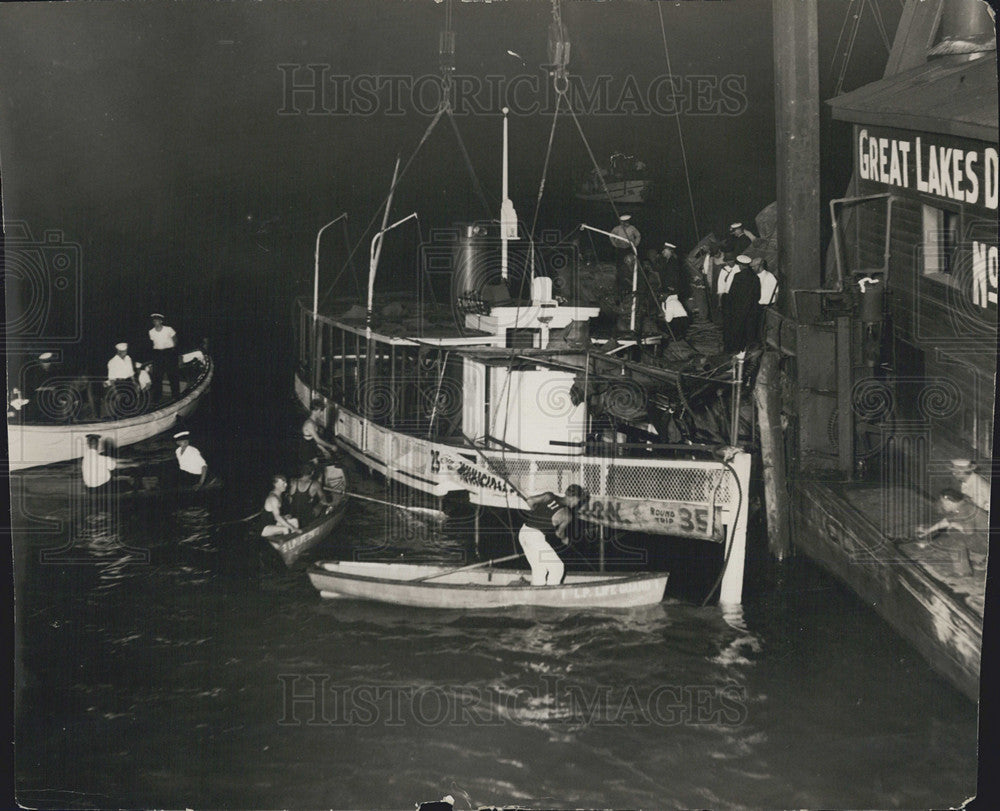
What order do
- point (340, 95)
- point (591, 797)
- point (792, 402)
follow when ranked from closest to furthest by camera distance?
point (591, 797) → point (340, 95) → point (792, 402)

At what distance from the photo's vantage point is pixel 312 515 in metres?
8.77

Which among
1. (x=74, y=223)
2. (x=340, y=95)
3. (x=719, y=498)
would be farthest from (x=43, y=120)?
(x=719, y=498)

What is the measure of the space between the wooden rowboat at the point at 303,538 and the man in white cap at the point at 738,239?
3.04m

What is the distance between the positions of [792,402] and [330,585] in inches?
133

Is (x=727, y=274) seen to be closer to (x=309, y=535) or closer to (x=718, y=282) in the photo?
(x=718, y=282)

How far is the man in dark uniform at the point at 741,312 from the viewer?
9.22 m

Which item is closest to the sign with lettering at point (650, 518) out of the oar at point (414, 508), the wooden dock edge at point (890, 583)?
the wooden dock edge at point (890, 583)

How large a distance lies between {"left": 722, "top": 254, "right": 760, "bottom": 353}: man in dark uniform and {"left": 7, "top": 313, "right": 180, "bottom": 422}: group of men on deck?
351 centimetres

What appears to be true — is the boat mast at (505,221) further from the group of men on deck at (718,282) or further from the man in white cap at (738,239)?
the man in white cap at (738,239)

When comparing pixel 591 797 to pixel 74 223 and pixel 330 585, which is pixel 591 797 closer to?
pixel 330 585

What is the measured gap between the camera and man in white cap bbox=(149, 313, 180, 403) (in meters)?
8.40

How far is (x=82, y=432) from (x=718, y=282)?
407 cm

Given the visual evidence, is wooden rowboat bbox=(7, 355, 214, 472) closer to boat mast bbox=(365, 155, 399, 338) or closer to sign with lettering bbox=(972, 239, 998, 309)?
boat mast bbox=(365, 155, 399, 338)

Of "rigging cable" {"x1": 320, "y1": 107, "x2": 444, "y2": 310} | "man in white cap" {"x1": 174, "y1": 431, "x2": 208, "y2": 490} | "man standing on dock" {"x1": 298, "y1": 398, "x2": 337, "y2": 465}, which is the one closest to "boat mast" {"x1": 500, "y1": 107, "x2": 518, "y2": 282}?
"rigging cable" {"x1": 320, "y1": 107, "x2": 444, "y2": 310}
